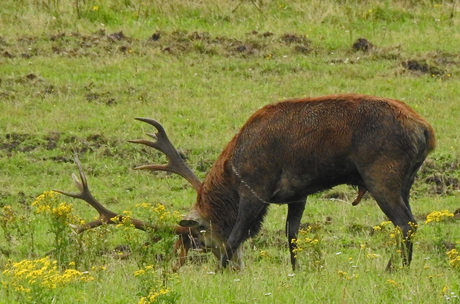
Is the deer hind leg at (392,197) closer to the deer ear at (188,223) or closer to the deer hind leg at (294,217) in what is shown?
the deer hind leg at (294,217)

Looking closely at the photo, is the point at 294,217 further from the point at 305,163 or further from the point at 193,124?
the point at 193,124

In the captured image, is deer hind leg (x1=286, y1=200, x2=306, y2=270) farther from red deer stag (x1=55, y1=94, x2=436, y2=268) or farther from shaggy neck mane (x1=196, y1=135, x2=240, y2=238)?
shaggy neck mane (x1=196, y1=135, x2=240, y2=238)

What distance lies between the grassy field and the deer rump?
0.37m

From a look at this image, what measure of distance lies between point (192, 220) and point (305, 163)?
43.6 inches

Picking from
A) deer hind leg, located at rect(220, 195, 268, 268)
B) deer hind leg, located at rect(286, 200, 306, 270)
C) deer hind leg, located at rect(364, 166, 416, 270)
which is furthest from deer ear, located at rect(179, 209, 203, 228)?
deer hind leg, located at rect(364, 166, 416, 270)

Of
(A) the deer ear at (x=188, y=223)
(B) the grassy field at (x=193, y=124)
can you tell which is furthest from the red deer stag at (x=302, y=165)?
(B) the grassy field at (x=193, y=124)

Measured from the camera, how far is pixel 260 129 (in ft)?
31.9

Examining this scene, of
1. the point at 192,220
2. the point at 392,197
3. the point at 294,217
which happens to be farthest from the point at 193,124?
the point at 392,197

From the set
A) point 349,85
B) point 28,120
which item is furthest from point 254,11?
point 28,120

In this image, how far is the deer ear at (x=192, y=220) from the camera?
9.80 metres

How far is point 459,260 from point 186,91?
9816 mm

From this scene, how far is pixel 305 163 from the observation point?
9.51 metres

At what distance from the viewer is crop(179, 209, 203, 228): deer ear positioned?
9.80 meters

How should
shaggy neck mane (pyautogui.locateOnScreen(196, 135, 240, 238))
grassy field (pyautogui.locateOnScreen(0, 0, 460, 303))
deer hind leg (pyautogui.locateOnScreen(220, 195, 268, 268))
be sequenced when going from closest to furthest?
grassy field (pyautogui.locateOnScreen(0, 0, 460, 303)), deer hind leg (pyautogui.locateOnScreen(220, 195, 268, 268)), shaggy neck mane (pyautogui.locateOnScreen(196, 135, 240, 238))
